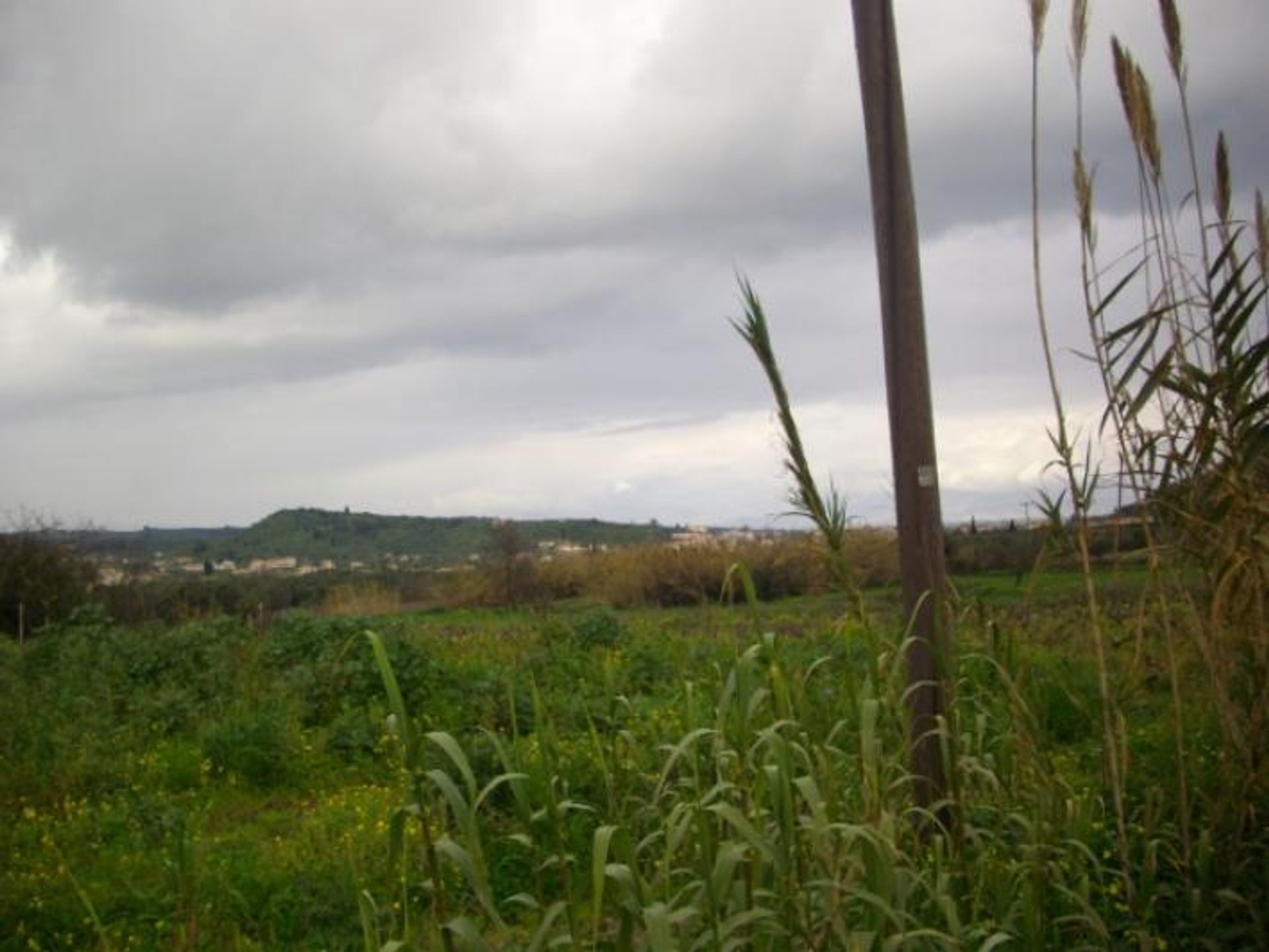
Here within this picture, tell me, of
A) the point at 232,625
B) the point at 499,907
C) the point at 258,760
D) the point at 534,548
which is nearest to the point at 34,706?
the point at 258,760

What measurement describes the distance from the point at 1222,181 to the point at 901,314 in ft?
3.69

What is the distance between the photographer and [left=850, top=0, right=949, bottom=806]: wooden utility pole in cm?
426

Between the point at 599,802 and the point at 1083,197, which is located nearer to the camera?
the point at 1083,197

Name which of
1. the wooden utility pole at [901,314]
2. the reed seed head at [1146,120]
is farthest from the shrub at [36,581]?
the reed seed head at [1146,120]

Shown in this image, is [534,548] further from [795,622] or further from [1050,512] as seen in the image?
[1050,512]

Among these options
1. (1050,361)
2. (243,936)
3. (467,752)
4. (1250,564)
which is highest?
(1050,361)

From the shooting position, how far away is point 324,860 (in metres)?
5.39

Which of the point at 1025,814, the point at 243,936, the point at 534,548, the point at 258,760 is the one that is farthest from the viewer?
the point at 534,548

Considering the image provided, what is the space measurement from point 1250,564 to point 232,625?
37.6 ft

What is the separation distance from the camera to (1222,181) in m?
3.92

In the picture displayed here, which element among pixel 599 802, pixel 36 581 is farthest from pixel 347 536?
pixel 599 802

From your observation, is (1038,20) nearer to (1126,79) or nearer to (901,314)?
(1126,79)

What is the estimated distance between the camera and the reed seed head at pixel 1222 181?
389 centimetres

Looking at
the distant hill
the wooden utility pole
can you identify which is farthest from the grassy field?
the distant hill
